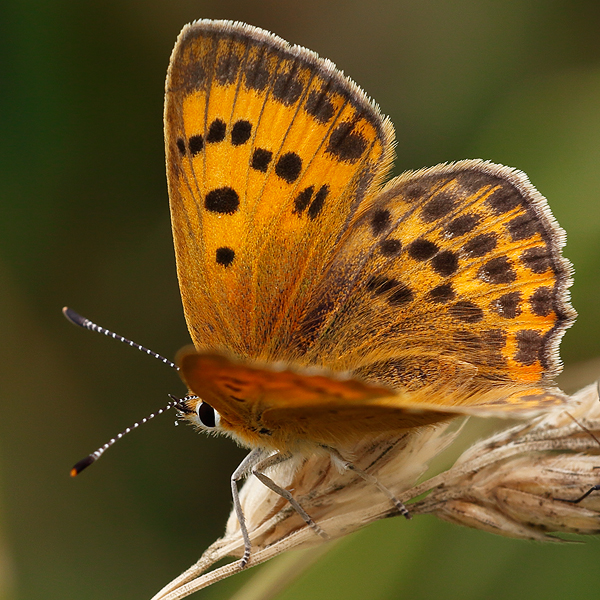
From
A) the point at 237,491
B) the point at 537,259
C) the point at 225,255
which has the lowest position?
the point at 237,491

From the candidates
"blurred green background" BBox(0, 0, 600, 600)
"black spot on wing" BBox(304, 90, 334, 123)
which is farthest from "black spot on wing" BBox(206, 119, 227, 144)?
"blurred green background" BBox(0, 0, 600, 600)

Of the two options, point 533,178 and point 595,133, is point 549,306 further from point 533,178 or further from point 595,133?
point 595,133

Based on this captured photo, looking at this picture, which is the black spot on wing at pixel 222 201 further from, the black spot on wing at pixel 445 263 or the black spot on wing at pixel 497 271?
the black spot on wing at pixel 497 271

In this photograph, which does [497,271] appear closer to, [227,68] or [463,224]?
[463,224]

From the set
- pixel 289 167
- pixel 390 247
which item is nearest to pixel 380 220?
pixel 390 247

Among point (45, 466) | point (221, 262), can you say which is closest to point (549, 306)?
point (221, 262)

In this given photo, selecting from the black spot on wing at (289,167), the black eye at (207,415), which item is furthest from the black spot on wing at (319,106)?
the black eye at (207,415)

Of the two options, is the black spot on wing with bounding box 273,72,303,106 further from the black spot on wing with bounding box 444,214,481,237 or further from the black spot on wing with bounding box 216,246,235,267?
the black spot on wing with bounding box 444,214,481,237

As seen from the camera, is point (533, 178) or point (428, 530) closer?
point (428, 530)
